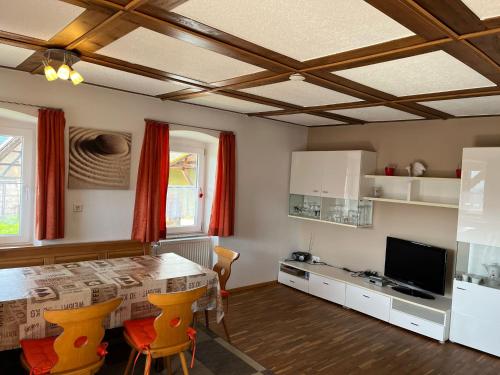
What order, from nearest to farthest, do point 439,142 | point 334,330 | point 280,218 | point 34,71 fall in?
point 34,71, point 334,330, point 439,142, point 280,218

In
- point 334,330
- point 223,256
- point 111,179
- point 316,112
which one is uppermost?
point 316,112

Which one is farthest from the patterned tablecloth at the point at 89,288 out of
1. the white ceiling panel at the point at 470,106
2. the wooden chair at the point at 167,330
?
the white ceiling panel at the point at 470,106

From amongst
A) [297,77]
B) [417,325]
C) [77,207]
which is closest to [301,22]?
[297,77]

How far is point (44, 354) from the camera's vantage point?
235 centimetres

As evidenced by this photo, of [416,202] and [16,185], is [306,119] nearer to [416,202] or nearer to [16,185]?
[416,202]

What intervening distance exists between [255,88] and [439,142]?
2552 mm

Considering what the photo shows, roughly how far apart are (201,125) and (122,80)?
4.60ft

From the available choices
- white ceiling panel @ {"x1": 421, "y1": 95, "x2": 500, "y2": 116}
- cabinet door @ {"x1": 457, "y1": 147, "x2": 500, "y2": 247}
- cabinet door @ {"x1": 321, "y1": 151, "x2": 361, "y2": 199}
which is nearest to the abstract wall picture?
cabinet door @ {"x1": 321, "y1": 151, "x2": 361, "y2": 199}

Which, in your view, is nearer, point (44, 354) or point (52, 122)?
point (44, 354)

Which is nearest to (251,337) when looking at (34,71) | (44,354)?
(44,354)

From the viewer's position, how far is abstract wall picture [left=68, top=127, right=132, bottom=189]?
4.01 meters

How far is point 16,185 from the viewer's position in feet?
12.8

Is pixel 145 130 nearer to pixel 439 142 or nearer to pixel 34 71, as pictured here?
pixel 34 71

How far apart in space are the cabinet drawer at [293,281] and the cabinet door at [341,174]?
1.32 meters
